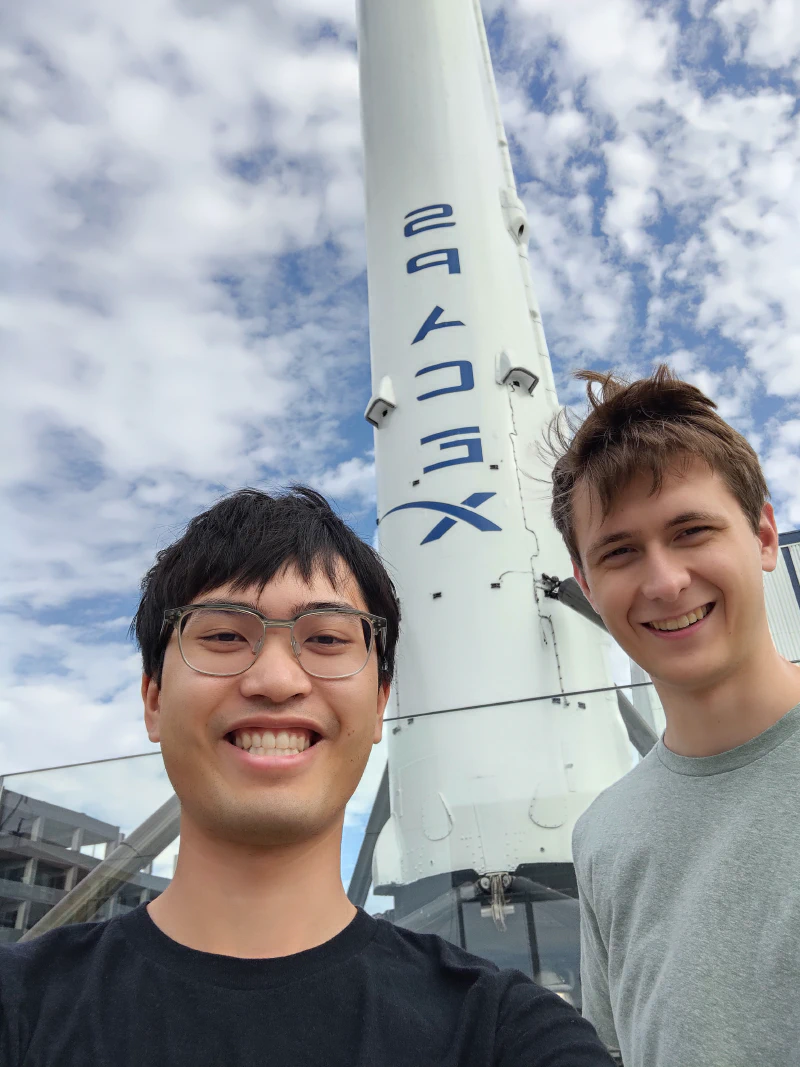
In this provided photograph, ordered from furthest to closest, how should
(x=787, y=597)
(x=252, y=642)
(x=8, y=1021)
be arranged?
1. (x=787, y=597)
2. (x=252, y=642)
3. (x=8, y=1021)

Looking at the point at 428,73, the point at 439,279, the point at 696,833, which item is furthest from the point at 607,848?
the point at 428,73

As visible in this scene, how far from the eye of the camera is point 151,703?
159cm

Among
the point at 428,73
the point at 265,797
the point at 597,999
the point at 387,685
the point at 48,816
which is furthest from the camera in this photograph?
the point at 428,73

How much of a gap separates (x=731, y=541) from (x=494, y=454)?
185 inches

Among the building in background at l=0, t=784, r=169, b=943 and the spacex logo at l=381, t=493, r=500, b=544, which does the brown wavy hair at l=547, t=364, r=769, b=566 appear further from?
the spacex logo at l=381, t=493, r=500, b=544

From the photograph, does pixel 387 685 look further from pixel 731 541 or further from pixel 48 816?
pixel 48 816

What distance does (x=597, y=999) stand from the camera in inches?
75.2

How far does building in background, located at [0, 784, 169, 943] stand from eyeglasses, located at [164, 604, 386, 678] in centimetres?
261

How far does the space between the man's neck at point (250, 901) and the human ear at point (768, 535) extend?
1.20 metres

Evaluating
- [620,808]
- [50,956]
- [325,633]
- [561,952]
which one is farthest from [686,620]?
[561,952]

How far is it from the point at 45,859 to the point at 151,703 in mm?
2736

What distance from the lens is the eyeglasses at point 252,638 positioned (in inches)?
55.3

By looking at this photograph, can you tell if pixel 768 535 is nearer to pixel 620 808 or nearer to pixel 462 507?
pixel 620 808

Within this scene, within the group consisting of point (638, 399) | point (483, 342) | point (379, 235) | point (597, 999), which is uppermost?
point (379, 235)
